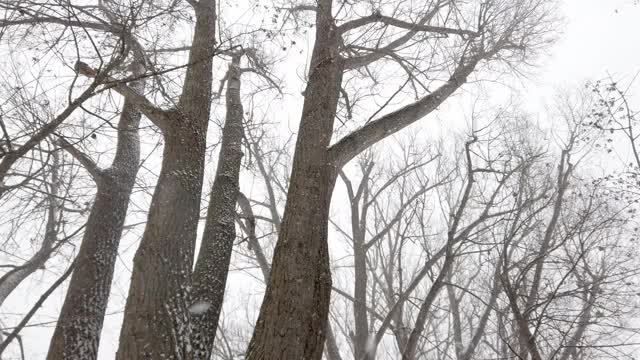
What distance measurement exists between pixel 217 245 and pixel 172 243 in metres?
0.69

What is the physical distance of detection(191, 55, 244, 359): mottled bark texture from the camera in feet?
9.71

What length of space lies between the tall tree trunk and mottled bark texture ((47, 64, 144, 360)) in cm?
123

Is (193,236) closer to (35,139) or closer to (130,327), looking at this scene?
(130,327)

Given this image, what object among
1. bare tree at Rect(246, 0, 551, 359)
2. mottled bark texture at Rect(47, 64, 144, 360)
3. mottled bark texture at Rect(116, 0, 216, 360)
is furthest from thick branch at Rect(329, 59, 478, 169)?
mottled bark texture at Rect(47, 64, 144, 360)

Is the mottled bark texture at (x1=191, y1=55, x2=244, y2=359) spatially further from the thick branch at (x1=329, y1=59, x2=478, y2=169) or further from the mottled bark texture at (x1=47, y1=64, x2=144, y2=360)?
the thick branch at (x1=329, y1=59, x2=478, y2=169)

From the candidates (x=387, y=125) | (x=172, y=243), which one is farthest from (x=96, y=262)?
(x=387, y=125)

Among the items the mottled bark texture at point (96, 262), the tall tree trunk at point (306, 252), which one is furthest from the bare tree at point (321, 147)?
the mottled bark texture at point (96, 262)

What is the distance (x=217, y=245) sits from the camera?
3479mm

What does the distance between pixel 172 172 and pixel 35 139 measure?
1375mm

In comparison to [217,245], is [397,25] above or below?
above

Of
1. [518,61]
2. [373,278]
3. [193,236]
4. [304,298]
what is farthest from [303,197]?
[373,278]

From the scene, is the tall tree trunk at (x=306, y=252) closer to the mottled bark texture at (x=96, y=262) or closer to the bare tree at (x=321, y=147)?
the bare tree at (x=321, y=147)

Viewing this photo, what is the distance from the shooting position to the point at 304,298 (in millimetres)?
2248

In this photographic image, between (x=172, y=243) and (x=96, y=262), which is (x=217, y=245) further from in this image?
(x=96, y=262)
